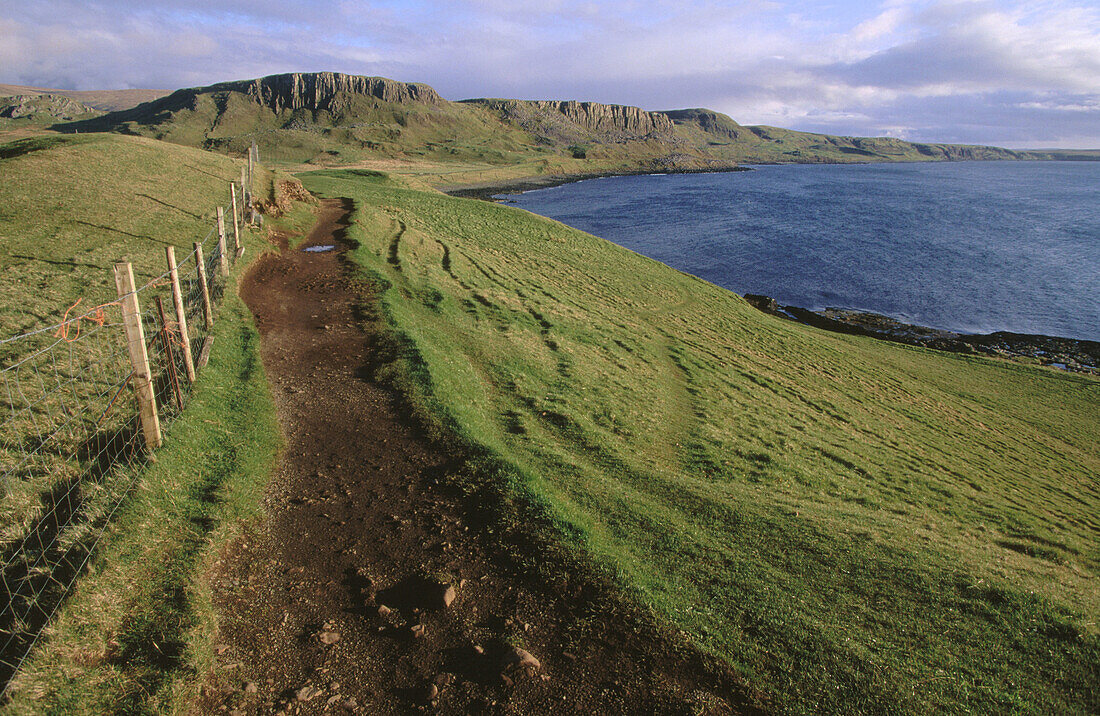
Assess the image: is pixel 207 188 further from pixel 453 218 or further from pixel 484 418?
pixel 484 418

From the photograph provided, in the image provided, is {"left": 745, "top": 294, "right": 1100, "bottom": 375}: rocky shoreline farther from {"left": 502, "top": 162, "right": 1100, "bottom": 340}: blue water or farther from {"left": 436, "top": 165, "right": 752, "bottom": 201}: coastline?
{"left": 436, "top": 165, "right": 752, "bottom": 201}: coastline

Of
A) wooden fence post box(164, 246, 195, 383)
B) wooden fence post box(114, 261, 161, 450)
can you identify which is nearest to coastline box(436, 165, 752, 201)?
wooden fence post box(164, 246, 195, 383)

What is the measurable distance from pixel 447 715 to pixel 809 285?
56647 mm

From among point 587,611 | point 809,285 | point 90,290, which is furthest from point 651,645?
point 809,285

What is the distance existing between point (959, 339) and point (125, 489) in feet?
165

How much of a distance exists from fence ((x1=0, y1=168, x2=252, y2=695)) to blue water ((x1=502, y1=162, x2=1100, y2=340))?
47.8 metres

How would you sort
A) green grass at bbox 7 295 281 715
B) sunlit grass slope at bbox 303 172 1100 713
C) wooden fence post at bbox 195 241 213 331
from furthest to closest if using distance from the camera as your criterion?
1. wooden fence post at bbox 195 241 213 331
2. sunlit grass slope at bbox 303 172 1100 713
3. green grass at bbox 7 295 281 715

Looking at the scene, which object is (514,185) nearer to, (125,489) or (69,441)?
(69,441)

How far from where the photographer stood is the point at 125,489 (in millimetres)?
8797

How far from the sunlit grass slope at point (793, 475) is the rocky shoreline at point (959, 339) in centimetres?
438

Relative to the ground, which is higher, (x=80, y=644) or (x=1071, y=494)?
(x=80, y=644)

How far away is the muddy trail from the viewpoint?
6316 millimetres

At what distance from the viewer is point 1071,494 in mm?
19938

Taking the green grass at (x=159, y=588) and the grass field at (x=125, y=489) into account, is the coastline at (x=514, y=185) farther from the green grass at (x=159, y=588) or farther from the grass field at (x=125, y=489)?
the green grass at (x=159, y=588)
